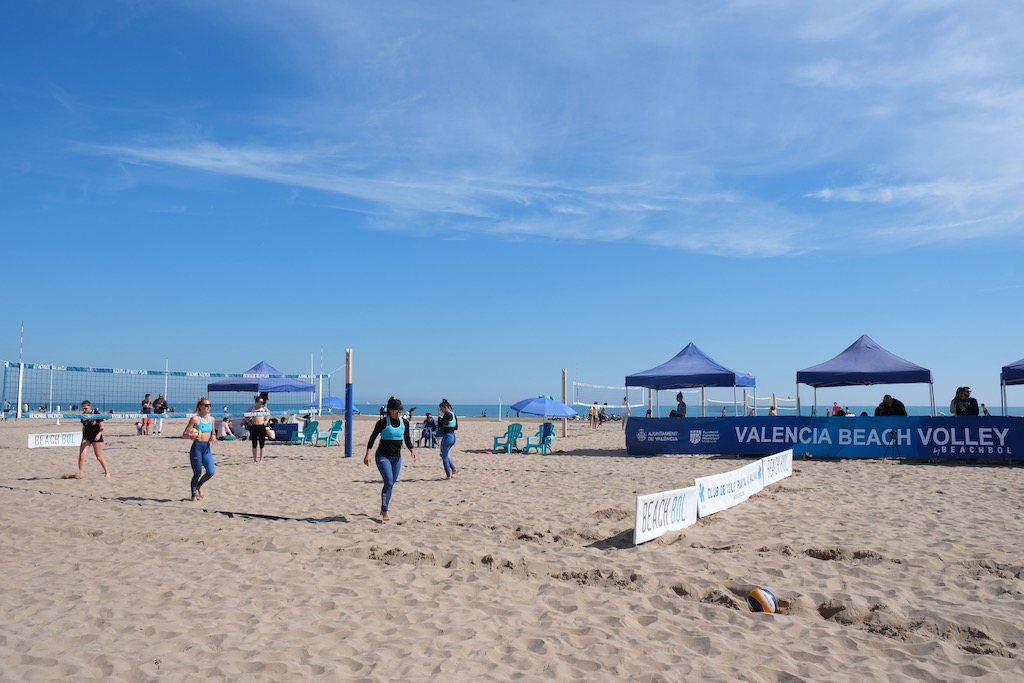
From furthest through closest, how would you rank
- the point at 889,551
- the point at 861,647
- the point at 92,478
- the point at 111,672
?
the point at 92,478, the point at 889,551, the point at 861,647, the point at 111,672

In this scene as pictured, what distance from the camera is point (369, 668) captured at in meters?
3.90

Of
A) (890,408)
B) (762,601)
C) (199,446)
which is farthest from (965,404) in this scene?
(199,446)

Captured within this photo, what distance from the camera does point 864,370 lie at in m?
15.8

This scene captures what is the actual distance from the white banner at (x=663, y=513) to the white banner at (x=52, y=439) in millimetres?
15146

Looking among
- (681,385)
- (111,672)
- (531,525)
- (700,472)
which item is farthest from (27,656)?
(681,385)

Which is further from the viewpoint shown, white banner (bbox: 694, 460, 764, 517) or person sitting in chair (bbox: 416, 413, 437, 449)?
person sitting in chair (bbox: 416, 413, 437, 449)

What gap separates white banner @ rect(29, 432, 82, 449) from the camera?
1666 cm

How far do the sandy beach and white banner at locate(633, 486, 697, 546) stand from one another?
0.46ft

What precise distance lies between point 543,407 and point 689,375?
4.78 m

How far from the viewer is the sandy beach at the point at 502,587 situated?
3992mm

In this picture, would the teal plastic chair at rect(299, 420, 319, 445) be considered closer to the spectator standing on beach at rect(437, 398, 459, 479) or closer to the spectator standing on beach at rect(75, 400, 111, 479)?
the spectator standing on beach at rect(75, 400, 111, 479)

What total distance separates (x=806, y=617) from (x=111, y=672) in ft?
13.3

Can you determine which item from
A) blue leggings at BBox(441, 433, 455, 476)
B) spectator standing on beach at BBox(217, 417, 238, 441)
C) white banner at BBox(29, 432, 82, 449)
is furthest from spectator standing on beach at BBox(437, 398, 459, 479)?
spectator standing on beach at BBox(217, 417, 238, 441)

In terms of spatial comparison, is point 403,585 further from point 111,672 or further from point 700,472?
point 700,472
